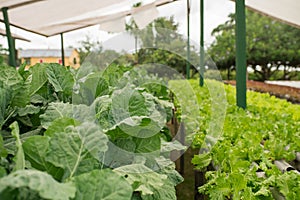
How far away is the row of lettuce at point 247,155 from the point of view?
1.66 metres

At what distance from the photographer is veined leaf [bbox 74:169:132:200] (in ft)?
2.28

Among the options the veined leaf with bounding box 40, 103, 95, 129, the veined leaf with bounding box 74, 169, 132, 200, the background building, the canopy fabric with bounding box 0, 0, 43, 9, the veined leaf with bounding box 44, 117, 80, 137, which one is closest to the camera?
the veined leaf with bounding box 74, 169, 132, 200

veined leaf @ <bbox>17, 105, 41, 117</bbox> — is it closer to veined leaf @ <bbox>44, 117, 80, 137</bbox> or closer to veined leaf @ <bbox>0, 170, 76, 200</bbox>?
veined leaf @ <bbox>44, 117, 80, 137</bbox>

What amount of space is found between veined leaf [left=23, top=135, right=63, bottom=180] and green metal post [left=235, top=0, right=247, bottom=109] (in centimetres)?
361

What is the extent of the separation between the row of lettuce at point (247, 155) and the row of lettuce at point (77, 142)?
0.49 metres

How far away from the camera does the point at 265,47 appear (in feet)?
94.3

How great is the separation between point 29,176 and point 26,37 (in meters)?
11.0

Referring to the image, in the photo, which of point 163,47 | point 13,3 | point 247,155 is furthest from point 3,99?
point 163,47

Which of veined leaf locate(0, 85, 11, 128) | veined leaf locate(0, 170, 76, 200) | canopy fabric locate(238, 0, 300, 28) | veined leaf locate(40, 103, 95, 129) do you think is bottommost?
veined leaf locate(0, 170, 76, 200)

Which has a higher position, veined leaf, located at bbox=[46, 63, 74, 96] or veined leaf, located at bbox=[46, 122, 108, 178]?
veined leaf, located at bbox=[46, 63, 74, 96]

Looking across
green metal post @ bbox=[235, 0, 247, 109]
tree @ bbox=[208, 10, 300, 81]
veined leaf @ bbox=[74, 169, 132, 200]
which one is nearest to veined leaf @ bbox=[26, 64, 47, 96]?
veined leaf @ bbox=[74, 169, 132, 200]

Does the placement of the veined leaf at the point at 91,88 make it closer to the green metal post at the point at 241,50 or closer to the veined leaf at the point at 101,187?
the veined leaf at the point at 101,187

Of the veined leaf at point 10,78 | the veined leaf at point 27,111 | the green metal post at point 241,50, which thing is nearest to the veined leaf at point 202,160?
the veined leaf at point 27,111

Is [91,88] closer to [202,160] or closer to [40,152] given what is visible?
[40,152]
